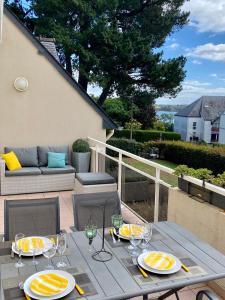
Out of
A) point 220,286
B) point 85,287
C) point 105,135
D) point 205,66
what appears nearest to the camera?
point 85,287

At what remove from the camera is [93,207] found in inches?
132

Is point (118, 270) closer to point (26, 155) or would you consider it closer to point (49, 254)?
point (49, 254)

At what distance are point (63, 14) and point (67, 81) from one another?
1084 centimetres

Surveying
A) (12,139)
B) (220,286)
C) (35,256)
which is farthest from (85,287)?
(12,139)

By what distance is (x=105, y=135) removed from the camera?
8.55m

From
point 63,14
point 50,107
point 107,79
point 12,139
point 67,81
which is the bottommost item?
point 12,139

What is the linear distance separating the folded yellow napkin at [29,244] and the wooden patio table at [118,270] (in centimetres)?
9

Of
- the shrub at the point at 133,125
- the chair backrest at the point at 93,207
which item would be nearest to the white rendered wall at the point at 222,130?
the shrub at the point at 133,125

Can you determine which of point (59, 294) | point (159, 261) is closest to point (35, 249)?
point (59, 294)

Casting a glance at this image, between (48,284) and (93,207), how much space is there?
1460 millimetres

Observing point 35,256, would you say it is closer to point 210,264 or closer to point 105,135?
point 210,264

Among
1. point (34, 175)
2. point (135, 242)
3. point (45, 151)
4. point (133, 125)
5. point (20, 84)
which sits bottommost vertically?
point (34, 175)

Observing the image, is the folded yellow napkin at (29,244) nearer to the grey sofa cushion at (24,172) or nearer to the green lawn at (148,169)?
the green lawn at (148,169)

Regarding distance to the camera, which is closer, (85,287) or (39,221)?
(85,287)
